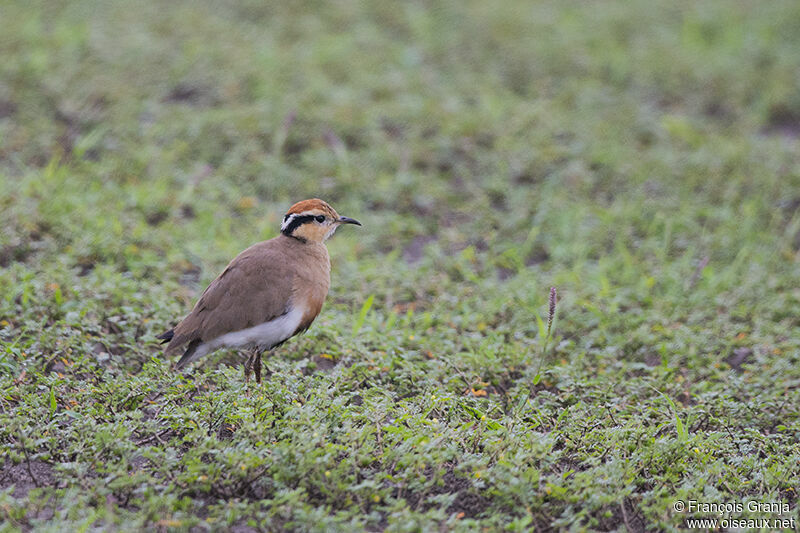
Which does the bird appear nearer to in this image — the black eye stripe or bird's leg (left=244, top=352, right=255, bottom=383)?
bird's leg (left=244, top=352, right=255, bottom=383)

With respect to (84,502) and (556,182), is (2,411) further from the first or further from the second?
(556,182)

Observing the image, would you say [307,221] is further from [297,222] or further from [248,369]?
[248,369]

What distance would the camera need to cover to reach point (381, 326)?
577 cm

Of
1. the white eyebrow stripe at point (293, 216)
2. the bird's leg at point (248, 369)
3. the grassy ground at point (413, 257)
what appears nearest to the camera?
the grassy ground at point (413, 257)

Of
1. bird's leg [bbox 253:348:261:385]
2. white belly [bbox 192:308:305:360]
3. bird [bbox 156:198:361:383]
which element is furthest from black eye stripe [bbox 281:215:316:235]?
bird's leg [bbox 253:348:261:385]

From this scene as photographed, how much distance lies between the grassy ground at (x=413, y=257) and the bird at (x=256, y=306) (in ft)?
0.74

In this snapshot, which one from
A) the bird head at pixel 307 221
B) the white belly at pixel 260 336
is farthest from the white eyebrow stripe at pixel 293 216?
the white belly at pixel 260 336

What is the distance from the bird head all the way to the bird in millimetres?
126

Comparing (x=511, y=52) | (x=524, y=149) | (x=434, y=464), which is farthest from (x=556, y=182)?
(x=434, y=464)

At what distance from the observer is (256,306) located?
15.5 ft

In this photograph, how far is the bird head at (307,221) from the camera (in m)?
5.20

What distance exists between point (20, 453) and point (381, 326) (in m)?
2.41

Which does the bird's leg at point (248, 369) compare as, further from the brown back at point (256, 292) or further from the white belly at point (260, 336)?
the brown back at point (256, 292)

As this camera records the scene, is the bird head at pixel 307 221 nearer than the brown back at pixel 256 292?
No
